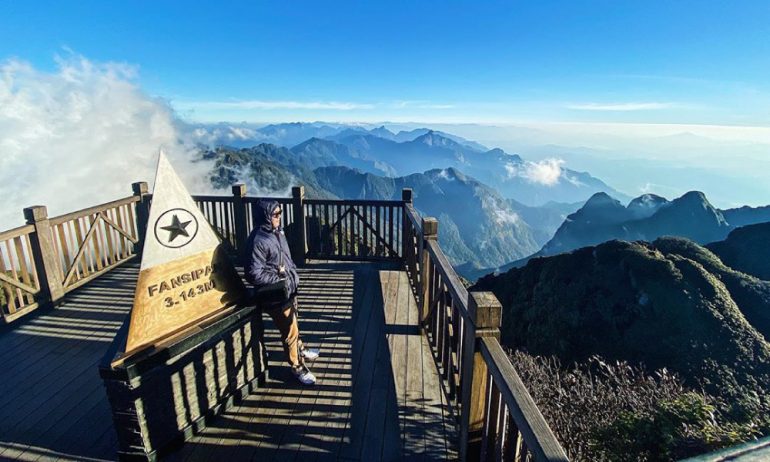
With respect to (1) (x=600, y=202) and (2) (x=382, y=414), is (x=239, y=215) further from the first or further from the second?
(1) (x=600, y=202)

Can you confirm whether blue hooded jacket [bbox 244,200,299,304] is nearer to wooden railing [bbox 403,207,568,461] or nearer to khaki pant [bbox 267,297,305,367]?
khaki pant [bbox 267,297,305,367]

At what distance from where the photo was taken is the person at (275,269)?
3.64m

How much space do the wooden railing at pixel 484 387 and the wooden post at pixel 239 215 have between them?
4.94m

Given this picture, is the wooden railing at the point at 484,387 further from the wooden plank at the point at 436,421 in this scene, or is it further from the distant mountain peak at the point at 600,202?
the distant mountain peak at the point at 600,202

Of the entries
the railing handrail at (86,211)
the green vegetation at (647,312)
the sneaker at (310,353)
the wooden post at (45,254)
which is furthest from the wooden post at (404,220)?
the green vegetation at (647,312)

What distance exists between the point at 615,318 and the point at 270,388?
26.4m

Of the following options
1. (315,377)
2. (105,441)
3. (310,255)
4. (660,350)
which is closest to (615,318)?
Result: (660,350)

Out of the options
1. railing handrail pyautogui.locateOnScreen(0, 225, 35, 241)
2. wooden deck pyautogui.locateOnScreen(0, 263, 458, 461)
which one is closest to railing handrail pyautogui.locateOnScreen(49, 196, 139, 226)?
railing handrail pyautogui.locateOnScreen(0, 225, 35, 241)

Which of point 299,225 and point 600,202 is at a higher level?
point 299,225

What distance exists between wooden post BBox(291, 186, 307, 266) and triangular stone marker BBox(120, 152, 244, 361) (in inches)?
157

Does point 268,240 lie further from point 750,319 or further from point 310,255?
point 750,319

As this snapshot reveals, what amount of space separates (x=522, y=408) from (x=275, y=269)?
2638 millimetres

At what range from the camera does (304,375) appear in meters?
4.14

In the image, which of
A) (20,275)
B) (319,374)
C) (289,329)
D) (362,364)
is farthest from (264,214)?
(20,275)
